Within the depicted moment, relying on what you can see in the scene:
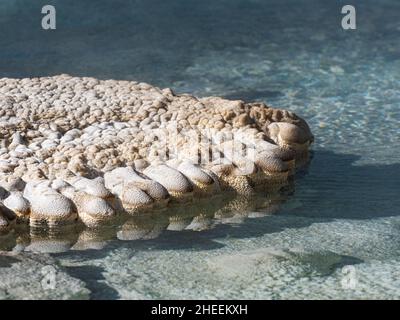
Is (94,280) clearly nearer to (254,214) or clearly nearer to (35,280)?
(35,280)

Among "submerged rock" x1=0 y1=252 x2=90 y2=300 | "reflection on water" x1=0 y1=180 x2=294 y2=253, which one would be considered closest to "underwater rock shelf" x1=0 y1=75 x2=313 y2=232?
"reflection on water" x1=0 y1=180 x2=294 y2=253

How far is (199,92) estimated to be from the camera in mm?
4758

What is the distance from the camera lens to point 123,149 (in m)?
3.48

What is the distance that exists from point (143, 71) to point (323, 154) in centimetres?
145

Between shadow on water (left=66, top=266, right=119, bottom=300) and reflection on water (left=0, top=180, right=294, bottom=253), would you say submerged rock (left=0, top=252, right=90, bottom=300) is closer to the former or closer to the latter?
shadow on water (left=66, top=266, right=119, bottom=300)

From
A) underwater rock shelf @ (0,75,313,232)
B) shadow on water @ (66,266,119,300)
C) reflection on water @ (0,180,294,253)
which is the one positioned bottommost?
shadow on water @ (66,266,119,300)

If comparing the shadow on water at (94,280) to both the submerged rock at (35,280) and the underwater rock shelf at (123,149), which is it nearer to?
the submerged rock at (35,280)

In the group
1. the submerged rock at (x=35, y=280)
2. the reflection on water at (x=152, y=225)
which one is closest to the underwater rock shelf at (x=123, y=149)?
the reflection on water at (x=152, y=225)

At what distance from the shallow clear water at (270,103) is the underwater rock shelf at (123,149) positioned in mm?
86

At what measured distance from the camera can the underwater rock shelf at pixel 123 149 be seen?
320cm

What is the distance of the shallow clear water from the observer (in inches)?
112

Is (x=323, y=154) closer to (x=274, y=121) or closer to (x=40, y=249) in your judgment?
(x=274, y=121)

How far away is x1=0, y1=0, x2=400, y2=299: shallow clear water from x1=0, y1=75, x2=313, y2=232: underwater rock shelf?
86 millimetres
